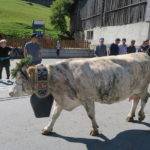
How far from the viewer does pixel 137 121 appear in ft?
28.3

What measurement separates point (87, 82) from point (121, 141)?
3.77 feet

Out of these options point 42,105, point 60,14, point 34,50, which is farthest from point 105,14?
point 42,105

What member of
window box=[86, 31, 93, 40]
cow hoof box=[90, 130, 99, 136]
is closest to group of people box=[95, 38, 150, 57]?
cow hoof box=[90, 130, 99, 136]

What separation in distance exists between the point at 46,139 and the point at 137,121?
2163 mm

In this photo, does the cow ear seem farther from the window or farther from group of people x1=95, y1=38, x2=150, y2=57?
the window

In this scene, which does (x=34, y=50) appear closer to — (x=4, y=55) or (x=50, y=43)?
(x=4, y=55)

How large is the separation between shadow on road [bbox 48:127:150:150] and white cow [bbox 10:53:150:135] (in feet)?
1.06

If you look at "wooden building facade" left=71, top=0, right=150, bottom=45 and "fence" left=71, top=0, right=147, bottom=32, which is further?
"fence" left=71, top=0, right=147, bottom=32

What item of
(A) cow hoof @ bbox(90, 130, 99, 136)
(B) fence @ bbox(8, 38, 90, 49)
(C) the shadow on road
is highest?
(A) cow hoof @ bbox(90, 130, 99, 136)

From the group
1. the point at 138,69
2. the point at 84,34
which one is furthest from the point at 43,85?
the point at 84,34

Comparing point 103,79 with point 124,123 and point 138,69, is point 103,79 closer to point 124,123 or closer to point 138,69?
point 138,69

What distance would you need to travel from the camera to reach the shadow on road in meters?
7.00

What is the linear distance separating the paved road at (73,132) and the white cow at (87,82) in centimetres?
30

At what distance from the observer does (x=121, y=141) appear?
24.0 feet
